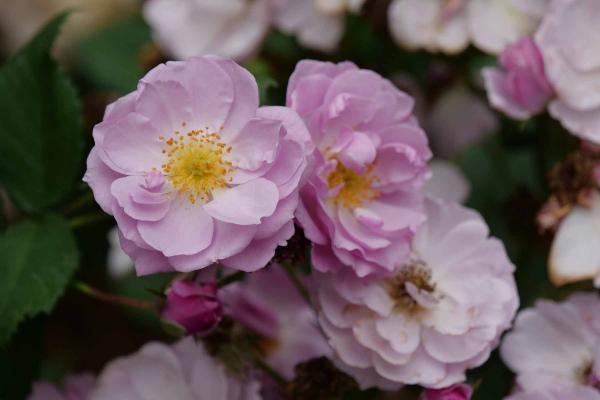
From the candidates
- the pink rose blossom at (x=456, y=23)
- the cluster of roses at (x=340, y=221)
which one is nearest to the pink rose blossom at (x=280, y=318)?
the cluster of roses at (x=340, y=221)

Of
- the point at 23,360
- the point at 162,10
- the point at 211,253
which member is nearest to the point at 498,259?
the point at 211,253

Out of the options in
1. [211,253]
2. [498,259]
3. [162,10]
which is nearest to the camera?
[211,253]

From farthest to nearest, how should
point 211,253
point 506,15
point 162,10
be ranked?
1. point 162,10
2. point 506,15
3. point 211,253

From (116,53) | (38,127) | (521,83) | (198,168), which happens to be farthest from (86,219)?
(116,53)

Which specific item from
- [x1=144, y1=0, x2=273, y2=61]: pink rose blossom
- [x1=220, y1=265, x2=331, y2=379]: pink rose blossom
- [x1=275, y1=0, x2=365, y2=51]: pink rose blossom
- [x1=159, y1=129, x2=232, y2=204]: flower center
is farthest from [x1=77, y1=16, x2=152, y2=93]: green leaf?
[x1=159, y1=129, x2=232, y2=204]: flower center

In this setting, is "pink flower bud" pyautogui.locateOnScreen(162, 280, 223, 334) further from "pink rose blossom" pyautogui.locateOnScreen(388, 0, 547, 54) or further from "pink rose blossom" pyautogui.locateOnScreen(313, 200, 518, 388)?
"pink rose blossom" pyautogui.locateOnScreen(388, 0, 547, 54)

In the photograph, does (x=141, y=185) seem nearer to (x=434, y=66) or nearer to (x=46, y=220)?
(x=46, y=220)

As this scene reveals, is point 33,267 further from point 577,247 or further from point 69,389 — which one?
point 577,247

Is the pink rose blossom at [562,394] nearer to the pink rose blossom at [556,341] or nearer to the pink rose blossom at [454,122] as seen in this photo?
the pink rose blossom at [556,341]
